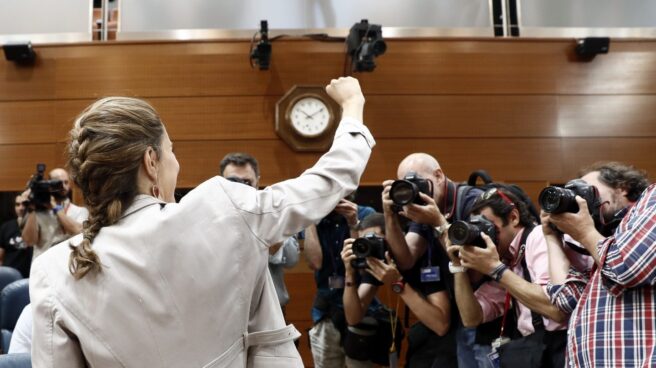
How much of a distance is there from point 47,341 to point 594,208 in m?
1.50

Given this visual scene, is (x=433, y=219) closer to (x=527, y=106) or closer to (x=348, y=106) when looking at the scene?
(x=348, y=106)

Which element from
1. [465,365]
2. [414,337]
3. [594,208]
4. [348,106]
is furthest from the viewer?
[414,337]

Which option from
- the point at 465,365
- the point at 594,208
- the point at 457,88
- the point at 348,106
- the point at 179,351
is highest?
the point at 457,88

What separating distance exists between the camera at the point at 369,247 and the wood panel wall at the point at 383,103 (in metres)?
2.14

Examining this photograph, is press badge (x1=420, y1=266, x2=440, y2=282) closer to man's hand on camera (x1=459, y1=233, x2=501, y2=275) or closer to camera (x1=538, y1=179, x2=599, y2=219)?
man's hand on camera (x1=459, y1=233, x2=501, y2=275)

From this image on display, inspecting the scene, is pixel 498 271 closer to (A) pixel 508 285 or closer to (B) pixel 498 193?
(A) pixel 508 285

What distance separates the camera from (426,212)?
2.54 metres

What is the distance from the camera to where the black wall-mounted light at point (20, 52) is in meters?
5.00

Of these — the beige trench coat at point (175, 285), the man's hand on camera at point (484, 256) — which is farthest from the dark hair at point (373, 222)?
the beige trench coat at point (175, 285)

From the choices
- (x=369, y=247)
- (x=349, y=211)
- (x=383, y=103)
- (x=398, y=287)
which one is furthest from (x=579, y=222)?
(x=383, y=103)

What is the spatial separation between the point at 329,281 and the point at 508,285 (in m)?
1.37

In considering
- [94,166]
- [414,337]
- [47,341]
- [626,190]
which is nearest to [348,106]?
[94,166]

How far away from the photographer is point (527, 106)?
16.9ft

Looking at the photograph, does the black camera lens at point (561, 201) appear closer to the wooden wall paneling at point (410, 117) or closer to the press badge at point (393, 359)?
the press badge at point (393, 359)
